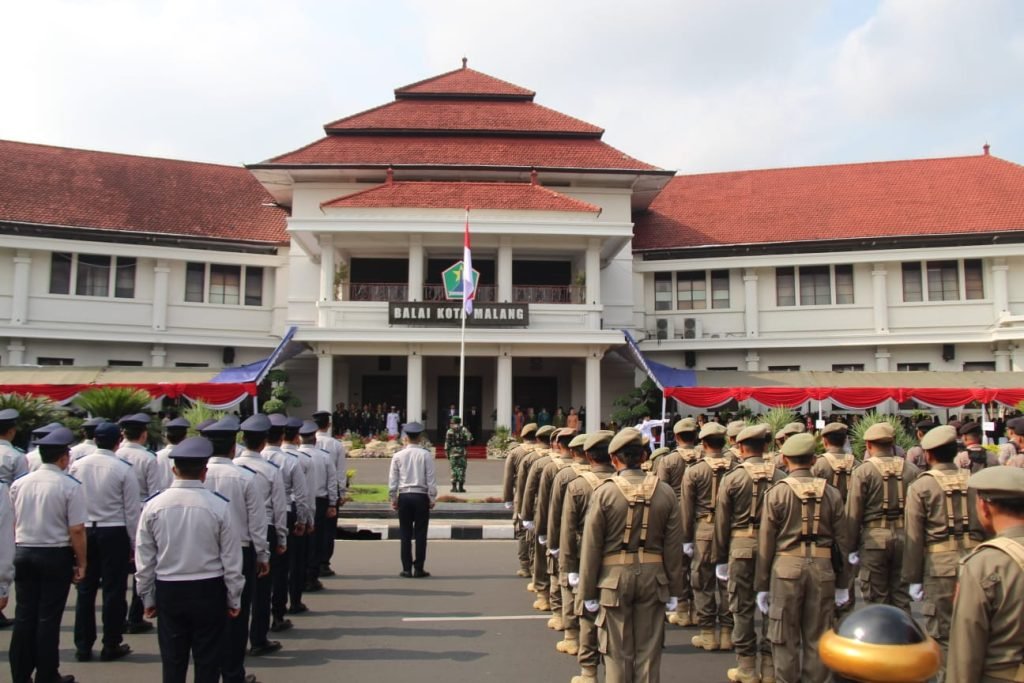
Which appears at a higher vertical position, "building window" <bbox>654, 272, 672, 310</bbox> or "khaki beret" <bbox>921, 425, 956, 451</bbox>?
"building window" <bbox>654, 272, 672, 310</bbox>

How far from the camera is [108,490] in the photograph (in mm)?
6504

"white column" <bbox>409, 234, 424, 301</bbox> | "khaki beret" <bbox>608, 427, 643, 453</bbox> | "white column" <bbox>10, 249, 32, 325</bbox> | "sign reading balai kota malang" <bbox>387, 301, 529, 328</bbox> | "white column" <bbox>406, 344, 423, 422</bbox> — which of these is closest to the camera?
"khaki beret" <bbox>608, 427, 643, 453</bbox>

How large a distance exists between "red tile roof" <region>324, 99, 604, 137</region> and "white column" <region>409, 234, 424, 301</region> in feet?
19.5

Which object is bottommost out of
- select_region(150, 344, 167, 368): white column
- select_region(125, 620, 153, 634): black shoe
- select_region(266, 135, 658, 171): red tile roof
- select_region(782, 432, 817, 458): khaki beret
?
select_region(125, 620, 153, 634): black shoe

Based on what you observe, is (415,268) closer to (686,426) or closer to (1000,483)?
(686,426)

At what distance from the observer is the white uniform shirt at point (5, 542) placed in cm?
537

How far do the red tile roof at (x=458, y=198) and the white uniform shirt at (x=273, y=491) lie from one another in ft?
58.5

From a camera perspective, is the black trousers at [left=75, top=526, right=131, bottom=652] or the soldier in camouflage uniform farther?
the soldier in camouflage uniform

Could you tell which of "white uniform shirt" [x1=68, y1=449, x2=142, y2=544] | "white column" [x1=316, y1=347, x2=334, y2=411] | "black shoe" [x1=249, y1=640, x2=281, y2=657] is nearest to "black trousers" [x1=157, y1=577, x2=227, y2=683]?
"black shoe" [x1=249, y1=640, x2=281, y2=657]

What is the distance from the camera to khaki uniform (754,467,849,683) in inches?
201

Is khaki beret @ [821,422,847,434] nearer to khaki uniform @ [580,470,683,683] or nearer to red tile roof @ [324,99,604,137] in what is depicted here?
khaki uniform @ [580,470,683,683]

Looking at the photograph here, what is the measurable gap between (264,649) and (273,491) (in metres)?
1.26

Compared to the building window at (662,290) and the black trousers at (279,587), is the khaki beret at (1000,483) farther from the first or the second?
the building window at (662,290)

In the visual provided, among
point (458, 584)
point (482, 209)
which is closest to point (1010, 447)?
point (458, 584)
